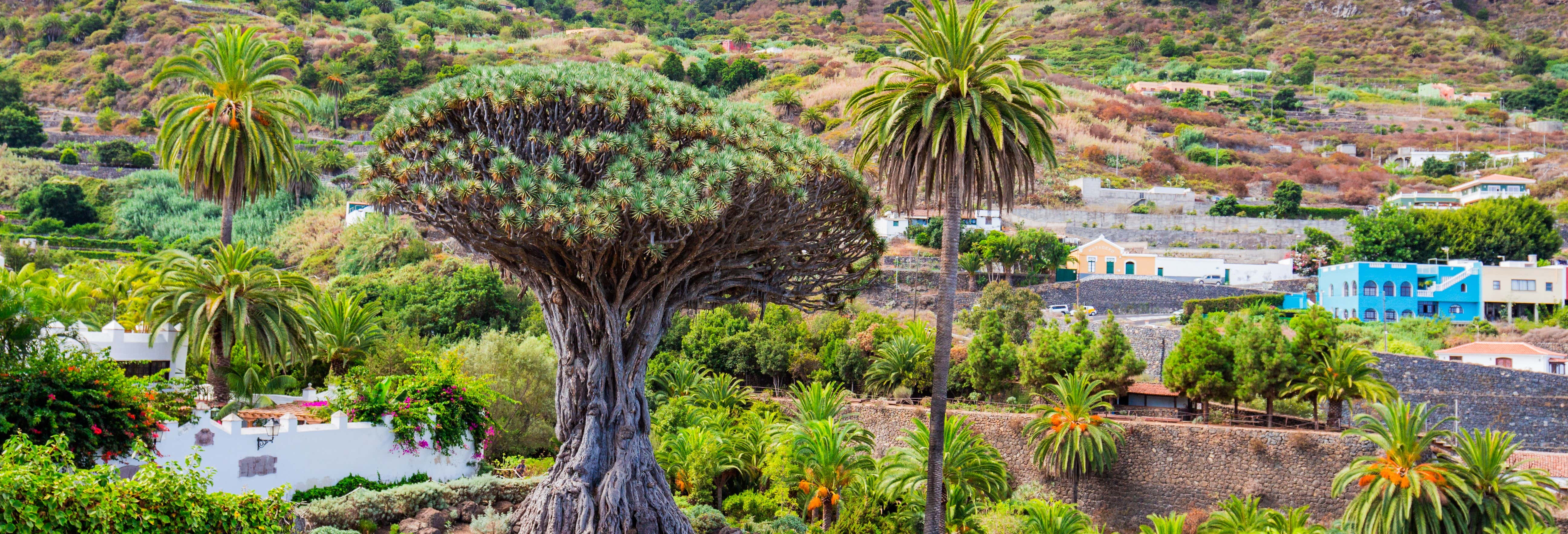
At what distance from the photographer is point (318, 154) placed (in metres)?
75.8

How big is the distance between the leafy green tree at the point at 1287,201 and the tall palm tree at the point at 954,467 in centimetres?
5516

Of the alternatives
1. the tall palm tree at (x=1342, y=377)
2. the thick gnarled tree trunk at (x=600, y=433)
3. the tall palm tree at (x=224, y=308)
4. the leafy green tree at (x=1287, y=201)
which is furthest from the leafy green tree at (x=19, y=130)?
the leafy green tree at (x=1287, y=201)

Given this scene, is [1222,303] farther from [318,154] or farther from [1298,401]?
[318,154]

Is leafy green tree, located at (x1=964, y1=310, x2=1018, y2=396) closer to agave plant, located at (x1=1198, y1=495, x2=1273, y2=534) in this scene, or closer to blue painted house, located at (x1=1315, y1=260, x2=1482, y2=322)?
agave plant, located at (x1=1198, y1=495, x2=1273, y2=534)

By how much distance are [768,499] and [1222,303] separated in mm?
33309

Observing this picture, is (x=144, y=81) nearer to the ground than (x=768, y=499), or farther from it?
farther from it

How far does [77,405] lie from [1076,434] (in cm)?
2426

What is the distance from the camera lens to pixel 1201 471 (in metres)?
31.9

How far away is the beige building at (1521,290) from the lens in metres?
51.0

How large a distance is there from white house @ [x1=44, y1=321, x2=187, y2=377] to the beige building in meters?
53.9

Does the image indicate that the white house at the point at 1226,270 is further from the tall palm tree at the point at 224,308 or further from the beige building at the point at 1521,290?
the tall palm tree at the point at 224,308

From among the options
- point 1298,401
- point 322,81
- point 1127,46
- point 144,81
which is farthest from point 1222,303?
point 1127,46

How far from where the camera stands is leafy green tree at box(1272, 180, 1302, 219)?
250ft

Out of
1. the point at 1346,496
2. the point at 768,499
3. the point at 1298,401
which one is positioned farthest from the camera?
the point at 1298,401
